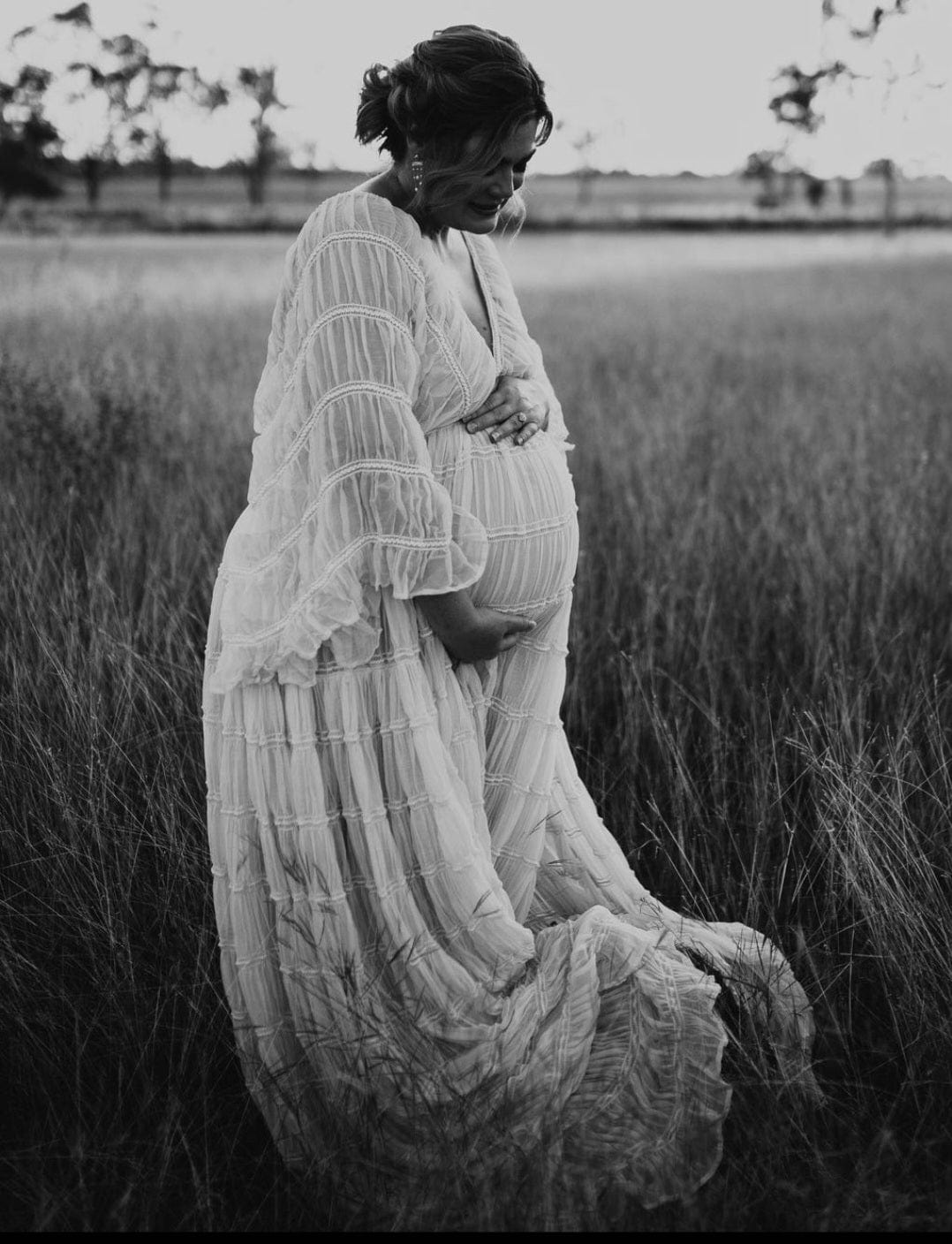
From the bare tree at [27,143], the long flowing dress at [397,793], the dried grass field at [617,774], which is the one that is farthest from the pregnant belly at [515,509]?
the bare tree at [27,143]

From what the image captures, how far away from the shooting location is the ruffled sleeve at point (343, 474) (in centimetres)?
155

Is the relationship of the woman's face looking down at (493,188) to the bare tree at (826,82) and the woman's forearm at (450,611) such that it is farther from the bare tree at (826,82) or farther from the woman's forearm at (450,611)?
the bare tree at (826,82)

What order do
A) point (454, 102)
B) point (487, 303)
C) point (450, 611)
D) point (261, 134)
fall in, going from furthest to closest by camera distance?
1. point (261, 134)
2. point (487, 303)
3. point (450, 611)
4. point (454, 102)

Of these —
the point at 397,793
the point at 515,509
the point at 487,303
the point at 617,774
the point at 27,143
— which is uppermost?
the point at 27,143

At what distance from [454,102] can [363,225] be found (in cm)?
22

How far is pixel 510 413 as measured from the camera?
5.81 ft

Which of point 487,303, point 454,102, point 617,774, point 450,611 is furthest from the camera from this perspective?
point 617,774

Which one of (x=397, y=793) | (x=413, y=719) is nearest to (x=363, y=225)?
(x=413, y=719)

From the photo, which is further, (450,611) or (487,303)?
(487,303)

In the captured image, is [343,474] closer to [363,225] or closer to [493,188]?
[363,225]

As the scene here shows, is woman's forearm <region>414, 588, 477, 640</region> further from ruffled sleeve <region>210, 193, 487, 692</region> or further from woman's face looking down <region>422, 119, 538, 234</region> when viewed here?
woman's face looking down <region>422, 119, 538, 234</region>

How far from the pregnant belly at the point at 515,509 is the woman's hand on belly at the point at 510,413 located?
19mm

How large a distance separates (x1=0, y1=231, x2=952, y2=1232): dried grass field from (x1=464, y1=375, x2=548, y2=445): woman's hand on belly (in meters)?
0.84

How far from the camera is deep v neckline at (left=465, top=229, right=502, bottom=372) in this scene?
1.82 metres
